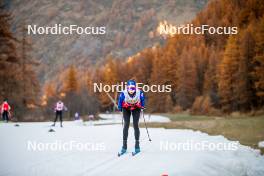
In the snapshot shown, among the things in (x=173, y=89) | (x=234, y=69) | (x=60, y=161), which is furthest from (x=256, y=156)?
(x=173, y=89)

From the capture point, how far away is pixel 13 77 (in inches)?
1821

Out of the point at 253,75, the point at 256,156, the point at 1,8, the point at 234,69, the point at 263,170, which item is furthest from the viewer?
the point at 234,69

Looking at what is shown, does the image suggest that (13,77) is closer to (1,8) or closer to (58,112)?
(1,8)

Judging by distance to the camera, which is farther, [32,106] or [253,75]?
[32,106]

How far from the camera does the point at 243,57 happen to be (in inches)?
2053

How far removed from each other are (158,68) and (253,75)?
30.8m

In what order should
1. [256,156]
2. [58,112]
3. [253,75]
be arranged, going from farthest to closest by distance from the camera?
1. [253,75]
2. [58,112]
3. [256,156]

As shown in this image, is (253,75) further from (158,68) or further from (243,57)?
(158,68)

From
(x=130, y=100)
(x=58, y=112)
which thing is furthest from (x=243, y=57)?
(x=130, y=100)

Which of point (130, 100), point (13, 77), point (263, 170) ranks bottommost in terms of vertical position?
point (263, 170)

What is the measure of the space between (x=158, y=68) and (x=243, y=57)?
2876cm

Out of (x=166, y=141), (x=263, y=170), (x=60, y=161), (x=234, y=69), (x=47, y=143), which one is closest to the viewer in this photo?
(x=60, y=161)

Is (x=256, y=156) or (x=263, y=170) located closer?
(x=263, y=170)

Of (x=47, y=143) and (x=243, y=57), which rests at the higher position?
(x=243, y=57)
